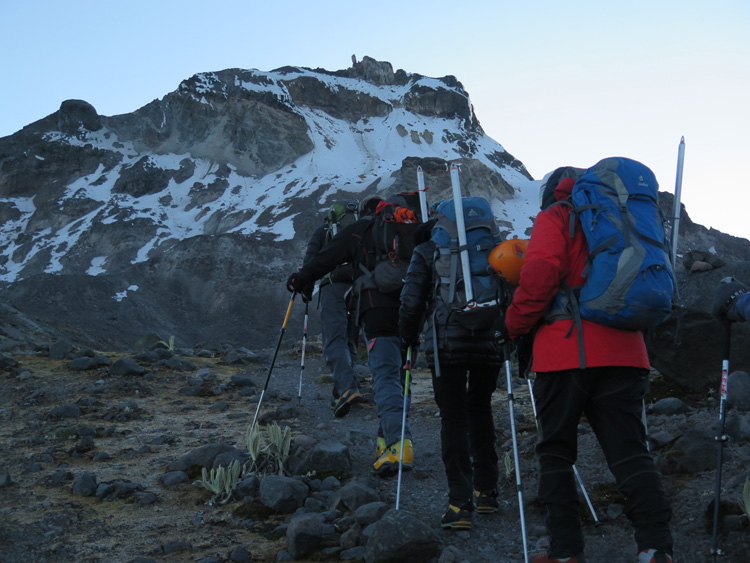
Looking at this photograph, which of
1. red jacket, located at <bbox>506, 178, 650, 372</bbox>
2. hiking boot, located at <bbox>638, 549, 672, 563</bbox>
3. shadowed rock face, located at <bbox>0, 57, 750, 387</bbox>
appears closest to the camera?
hiking boot, located at <bbox>638, 549, 672, 563</bbox>

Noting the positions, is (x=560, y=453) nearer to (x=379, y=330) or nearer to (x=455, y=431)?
(x=455, y=431)

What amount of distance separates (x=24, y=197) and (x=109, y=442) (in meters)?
93.7

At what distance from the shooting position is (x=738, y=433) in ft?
16.8

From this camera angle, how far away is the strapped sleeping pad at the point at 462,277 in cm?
439

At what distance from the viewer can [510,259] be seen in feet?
12.9

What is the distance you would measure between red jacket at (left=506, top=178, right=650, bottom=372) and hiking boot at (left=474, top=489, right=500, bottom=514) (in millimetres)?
1800

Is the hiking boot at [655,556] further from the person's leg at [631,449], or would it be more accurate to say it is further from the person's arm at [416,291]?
the person's arm at [416,291]

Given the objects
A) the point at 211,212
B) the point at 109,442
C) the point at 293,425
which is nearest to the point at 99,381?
the point at 109,442

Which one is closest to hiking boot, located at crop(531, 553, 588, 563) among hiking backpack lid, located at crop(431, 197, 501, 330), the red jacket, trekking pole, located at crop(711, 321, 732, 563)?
trekking pole, located at crop(711, 321, 732, 563)

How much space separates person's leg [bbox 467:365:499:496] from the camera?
4.86 m

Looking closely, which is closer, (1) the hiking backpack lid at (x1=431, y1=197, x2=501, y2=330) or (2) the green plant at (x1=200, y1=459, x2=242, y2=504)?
(1) the hiking backpack lid at (x1=431, y1=197, x2=501, y2=330)

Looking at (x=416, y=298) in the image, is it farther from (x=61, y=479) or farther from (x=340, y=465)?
(x=61, y=479)

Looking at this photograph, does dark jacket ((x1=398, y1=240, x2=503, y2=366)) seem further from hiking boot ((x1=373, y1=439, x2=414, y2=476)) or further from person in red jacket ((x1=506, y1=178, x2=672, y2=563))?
hiking boot ((x1=373, y1=439, x2=414, y2=476))

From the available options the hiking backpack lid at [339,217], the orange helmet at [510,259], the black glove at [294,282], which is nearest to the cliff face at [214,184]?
the hiking backpack lid at [339,217]
